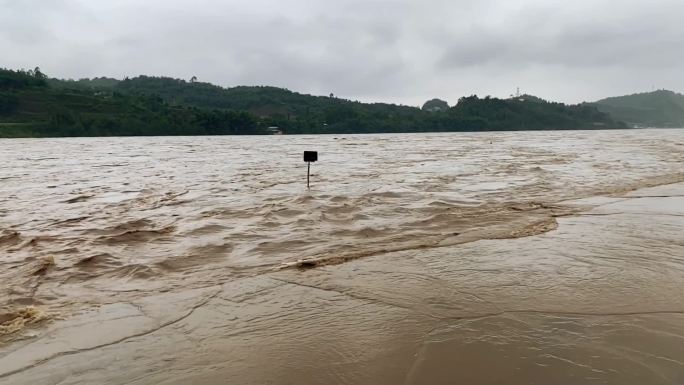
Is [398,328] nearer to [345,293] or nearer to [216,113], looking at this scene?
[345,293]

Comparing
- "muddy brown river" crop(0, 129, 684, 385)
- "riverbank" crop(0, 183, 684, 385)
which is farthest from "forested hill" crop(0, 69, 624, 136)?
"riverbank" crop(0, 183, 684, 385)

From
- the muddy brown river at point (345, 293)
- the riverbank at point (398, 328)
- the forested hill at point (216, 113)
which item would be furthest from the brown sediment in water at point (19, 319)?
the forested hill at point (216, 113)

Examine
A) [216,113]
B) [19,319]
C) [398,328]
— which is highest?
[216,113]

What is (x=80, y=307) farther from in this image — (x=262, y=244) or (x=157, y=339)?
(x=262, y=244)

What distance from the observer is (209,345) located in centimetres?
344

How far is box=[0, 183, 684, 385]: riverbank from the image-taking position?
298 centimetres

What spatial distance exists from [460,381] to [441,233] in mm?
4562

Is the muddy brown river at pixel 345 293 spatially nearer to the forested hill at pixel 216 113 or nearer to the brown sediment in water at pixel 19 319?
the brown sediment in water at pixel 19 319

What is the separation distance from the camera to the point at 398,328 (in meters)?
3.66

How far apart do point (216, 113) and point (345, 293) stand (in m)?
106

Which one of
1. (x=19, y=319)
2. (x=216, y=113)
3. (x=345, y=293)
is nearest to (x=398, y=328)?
(x=345, y=293)

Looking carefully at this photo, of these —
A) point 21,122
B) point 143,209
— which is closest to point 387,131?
point 21,122

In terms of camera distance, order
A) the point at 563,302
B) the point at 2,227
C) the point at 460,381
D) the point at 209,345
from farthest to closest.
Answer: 1. the point at 2,227
2. the point at 563,302
3. the point at 209,345
4. the point at 460,381

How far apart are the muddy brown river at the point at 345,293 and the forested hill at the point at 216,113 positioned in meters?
83.3
